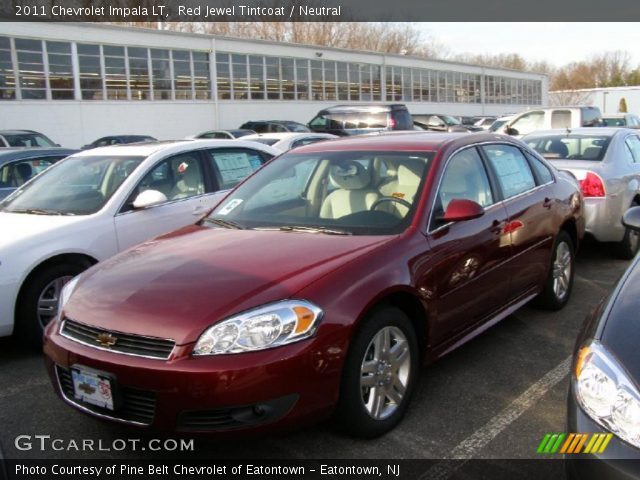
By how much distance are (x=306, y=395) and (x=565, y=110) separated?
14.0 meters

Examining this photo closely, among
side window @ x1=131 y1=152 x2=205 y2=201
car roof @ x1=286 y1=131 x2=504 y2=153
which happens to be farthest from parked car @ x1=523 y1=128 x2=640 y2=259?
side window @ x1=131 y1=152 x2=205 y2=201

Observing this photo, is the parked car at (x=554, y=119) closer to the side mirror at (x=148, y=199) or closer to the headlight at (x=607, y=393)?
the side mirror at (x=148, y=199)

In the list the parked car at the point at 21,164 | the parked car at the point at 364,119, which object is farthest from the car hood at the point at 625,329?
the parked car at the point at 364,119

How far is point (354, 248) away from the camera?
3336 millimetres

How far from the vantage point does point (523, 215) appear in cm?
461

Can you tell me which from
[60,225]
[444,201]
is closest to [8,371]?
[60,225]

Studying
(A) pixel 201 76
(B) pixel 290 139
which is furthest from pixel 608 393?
(A) pixel 201 76

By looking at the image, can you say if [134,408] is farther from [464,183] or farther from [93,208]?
[93,208]

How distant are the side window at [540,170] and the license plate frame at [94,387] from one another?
3743 millimetres

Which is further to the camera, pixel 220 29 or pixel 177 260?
pixel 220 29

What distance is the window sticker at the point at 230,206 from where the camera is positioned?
4305 millimetres

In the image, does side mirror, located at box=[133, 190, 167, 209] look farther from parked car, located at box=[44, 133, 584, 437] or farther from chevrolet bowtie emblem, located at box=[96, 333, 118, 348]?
chevrolet bowtie emblem, located at box=[96, 333, 118, 348]

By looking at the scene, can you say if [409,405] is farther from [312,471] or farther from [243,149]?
[243,149]

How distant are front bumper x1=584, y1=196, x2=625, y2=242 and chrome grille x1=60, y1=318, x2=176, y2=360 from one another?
539 cm
